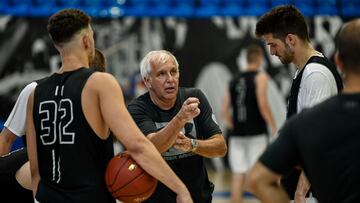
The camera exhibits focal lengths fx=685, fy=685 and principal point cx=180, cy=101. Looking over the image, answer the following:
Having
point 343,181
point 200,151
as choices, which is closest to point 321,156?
point 343,181

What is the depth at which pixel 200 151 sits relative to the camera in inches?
198

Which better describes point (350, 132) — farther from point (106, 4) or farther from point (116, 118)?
point (106, 4)

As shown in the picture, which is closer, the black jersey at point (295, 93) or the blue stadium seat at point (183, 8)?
the black jersey at point (295, 93)

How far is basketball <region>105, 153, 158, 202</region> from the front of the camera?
4008 millimetres

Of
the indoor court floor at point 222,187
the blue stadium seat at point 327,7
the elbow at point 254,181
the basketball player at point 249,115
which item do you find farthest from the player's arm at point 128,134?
the blue stadium seat at point 327,7

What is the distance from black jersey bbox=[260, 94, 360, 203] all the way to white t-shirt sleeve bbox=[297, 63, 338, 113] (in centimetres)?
158

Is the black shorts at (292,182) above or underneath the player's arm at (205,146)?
underneath

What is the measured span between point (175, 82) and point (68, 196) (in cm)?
149

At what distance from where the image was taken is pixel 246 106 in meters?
10.4

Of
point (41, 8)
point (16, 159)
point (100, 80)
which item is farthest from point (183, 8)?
point (100, 80)

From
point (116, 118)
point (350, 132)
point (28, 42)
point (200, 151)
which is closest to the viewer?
point (350, 132)

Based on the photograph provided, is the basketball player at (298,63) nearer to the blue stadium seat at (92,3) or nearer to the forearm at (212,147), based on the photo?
the forearm at (212,147)

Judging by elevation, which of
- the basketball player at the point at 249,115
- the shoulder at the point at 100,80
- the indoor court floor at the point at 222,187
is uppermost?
the shoulder at the point at 100,80

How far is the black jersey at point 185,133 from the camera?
512 cm
